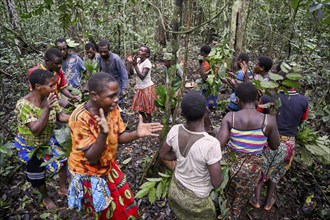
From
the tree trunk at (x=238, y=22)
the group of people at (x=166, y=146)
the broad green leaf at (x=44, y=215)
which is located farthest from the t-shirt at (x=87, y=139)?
the tree trunk at (x=238, y=22)

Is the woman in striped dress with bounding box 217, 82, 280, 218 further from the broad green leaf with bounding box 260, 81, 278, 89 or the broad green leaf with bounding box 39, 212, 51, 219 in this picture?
the broad green leaf with bounding box 39, 212, 51, 219

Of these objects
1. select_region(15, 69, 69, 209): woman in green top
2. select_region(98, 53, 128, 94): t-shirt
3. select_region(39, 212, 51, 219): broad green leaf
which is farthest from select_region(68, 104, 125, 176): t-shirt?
select_region(98, 53, 128, 94): t-shirt

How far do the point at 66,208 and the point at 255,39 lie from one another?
12040mm

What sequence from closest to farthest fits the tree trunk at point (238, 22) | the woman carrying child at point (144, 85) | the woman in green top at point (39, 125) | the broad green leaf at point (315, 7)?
the broad green leaf at point (315, 7) → the woman in green top at point (39, 125) → the woman carrying child at point (144, 85) → the tree trunk at point (238, 22)

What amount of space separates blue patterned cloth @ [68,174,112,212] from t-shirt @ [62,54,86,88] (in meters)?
3.20

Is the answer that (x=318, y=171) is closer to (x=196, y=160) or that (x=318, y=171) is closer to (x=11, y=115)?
(x=196, y=160)

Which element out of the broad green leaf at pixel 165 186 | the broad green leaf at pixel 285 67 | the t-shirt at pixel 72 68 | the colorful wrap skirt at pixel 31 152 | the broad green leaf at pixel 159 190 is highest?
the broad green leaf at pixel 285 67

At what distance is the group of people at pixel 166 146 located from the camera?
2242mm

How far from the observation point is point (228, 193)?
3.15 m

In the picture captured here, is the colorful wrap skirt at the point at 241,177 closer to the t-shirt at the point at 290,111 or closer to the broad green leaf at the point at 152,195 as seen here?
the t-shirt at the point at 290,111

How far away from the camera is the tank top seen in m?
2.70

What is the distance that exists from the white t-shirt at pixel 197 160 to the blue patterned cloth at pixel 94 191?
2.33ft

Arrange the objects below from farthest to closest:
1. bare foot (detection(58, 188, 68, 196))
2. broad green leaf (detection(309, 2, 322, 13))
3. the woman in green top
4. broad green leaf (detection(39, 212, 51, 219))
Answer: bare foot (detection(58, 188, 68, 196)) → broad green leaf (detection(39, 212, 51, 219)) → the woman in green top → broad green leaf (detection(309, 2, 322, 13))

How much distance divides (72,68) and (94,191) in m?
3.38
